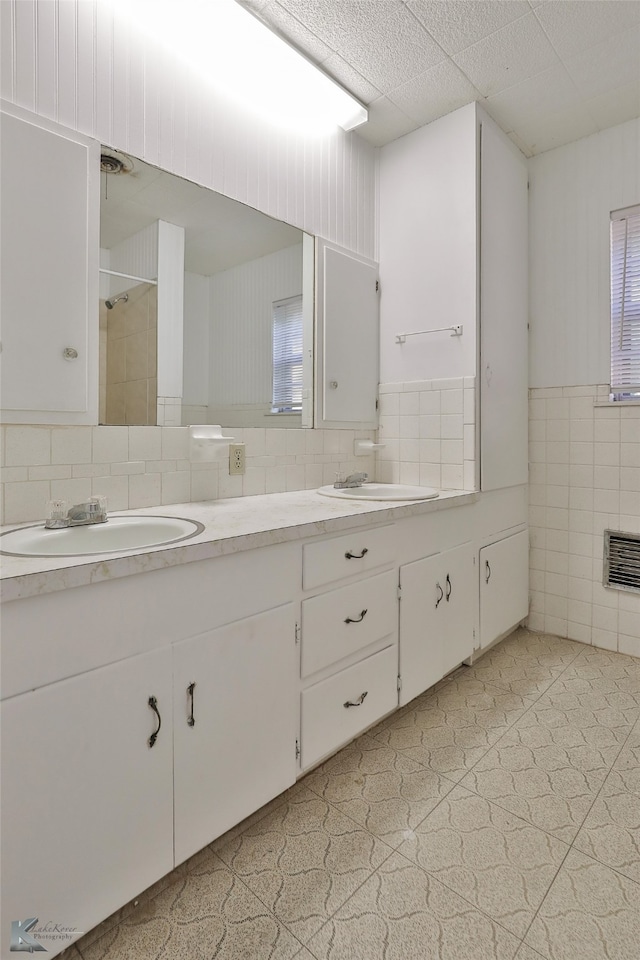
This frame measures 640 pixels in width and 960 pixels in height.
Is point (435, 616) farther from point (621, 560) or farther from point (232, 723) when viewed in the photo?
point (621, 560)

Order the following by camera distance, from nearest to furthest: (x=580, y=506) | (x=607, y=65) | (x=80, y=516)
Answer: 1. (x=80, y=516)
2. (x=607, y=65)
3. (x=580, y=506)

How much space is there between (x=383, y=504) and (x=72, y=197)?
137cm

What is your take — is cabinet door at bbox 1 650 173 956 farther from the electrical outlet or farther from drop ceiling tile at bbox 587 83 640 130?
drop ceiling tile at bbox 587 83 640 130

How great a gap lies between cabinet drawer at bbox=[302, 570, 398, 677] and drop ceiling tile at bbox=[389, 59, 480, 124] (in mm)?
2070

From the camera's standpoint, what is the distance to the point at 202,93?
178cm

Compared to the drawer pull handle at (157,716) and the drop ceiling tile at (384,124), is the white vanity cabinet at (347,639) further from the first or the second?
the drop ceiling tile at (384,124)

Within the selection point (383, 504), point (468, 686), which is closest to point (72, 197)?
point (383, 504)

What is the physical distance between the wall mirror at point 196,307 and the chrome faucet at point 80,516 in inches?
12.1

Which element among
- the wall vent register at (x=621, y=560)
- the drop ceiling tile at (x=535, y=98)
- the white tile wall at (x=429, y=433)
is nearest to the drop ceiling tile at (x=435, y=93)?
the drop ceiling tile at (x=535, y=98)

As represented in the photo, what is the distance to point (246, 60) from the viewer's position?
185cm

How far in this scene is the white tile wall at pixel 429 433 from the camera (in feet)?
7.48

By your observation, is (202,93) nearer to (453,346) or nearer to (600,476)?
(453,346)

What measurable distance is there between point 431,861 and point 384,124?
9.69ft

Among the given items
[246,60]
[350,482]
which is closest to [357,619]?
[350,482]
